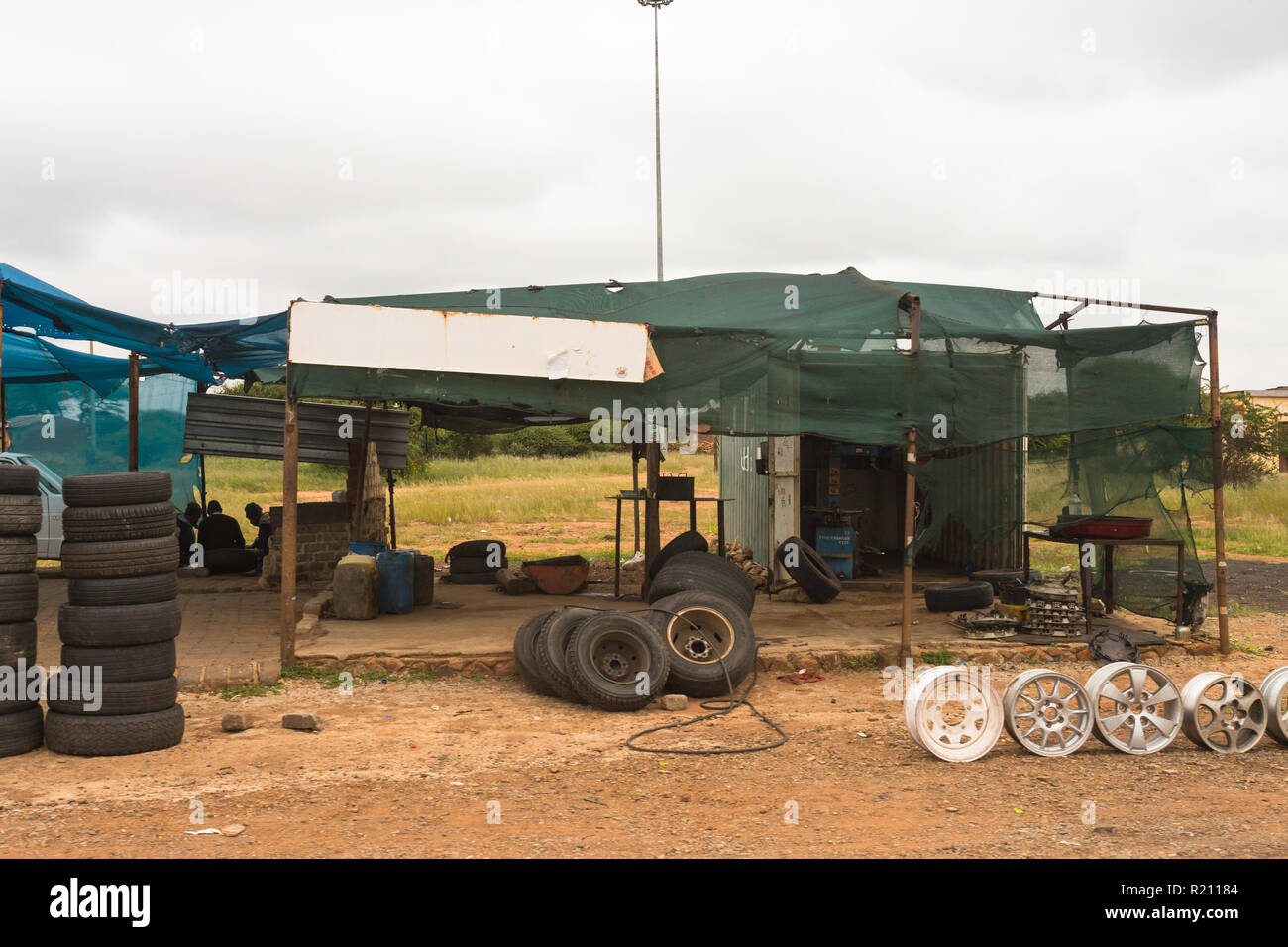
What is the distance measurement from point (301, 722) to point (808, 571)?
24.0ft

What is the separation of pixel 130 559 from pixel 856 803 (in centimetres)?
478

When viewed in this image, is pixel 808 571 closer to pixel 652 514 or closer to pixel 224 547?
pixel 652 514

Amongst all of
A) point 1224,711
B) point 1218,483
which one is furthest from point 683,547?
point 1224,711

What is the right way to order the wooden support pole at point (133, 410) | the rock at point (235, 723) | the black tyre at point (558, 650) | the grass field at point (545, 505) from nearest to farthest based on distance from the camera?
the rock at point (235, 723) → the black tyre at point (558, 650) → the wooden support pole at point (133, 410) → the grass field at point (545, 505)

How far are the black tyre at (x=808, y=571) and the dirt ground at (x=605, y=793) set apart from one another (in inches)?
195

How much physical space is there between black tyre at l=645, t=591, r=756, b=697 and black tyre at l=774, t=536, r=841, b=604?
4.13m

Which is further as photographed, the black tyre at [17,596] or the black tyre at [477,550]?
the black tyre at [477,550]

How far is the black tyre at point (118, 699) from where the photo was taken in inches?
279

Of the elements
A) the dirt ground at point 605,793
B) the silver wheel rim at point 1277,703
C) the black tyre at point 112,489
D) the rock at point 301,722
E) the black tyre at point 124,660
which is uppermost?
the black tyre at point 112,489

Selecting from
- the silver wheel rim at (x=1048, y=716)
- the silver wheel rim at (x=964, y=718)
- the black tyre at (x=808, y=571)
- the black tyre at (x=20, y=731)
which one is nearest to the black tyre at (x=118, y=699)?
the black tyre at (x=20, y=731)

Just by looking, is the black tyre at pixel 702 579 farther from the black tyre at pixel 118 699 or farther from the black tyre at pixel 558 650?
the black tyre at pixel 118 699

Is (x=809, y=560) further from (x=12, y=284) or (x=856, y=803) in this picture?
(x=12, y=284)

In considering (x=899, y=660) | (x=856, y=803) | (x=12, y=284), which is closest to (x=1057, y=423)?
(x=899, y=660)

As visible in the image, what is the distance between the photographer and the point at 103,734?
7.07m
